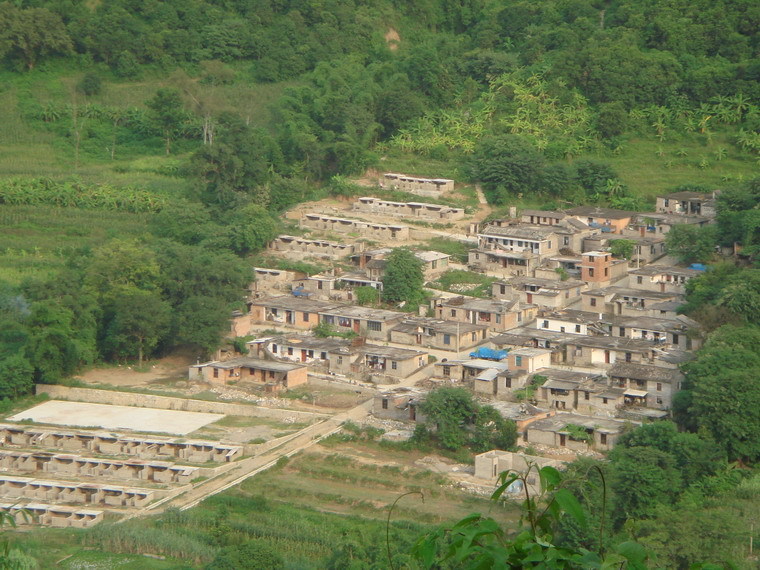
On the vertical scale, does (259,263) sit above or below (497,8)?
below

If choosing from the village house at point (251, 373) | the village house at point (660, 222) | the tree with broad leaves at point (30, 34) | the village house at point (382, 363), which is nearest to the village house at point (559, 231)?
the village house at point (660, 222)

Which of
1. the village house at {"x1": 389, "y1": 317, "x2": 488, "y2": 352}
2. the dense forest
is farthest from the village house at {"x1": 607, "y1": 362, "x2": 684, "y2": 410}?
the village house at {"x1": 389, "y1": 317, "x2": 488, "y2": 352}

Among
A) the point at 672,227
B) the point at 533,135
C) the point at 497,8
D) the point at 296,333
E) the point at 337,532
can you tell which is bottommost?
the point at 337,532

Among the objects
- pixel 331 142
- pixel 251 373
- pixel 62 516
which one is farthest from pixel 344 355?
pixel 331 142

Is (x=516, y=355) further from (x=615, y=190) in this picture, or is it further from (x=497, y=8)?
(x=497, y=8)

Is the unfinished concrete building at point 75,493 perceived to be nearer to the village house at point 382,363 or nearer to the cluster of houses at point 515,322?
the cluster of houses at point 515,322

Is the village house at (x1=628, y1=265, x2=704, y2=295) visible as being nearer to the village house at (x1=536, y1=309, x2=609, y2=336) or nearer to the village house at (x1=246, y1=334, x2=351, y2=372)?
the village house at (x1=536, y1=309, x2=609, y2=336)

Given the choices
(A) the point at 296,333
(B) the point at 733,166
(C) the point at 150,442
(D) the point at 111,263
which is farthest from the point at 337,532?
(B) the point at 733,166

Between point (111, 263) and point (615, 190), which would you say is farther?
point (615, 190)
